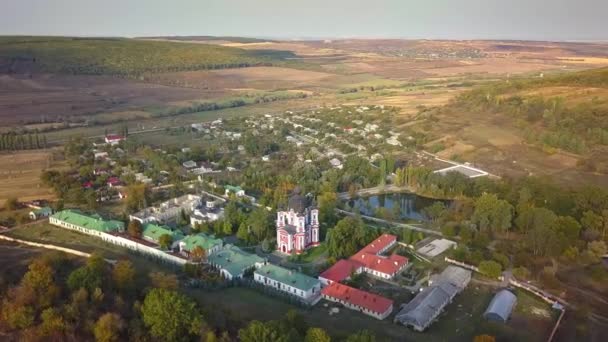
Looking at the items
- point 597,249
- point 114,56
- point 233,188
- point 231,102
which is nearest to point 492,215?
point 597,249

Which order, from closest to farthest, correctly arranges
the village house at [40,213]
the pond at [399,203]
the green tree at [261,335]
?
the green tree at [261,335] < the village house at [40,213] < the pond at [399,203]

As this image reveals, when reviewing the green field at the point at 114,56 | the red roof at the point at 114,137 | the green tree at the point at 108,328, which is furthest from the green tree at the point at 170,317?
the green field at the point at 114,56

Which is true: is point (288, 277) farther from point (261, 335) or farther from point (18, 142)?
point (18, 142)

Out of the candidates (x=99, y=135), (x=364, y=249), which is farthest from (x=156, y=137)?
(x=364, y=249)

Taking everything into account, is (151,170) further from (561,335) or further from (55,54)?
(55,54)

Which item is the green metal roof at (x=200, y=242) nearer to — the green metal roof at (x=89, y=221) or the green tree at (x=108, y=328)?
the green metal roof at (x=89, y=221)

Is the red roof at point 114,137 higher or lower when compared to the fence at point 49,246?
higher

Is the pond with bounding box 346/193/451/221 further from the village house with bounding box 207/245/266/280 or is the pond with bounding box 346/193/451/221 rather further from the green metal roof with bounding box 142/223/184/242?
the green metal roof with bounding box 142/223/184/242
